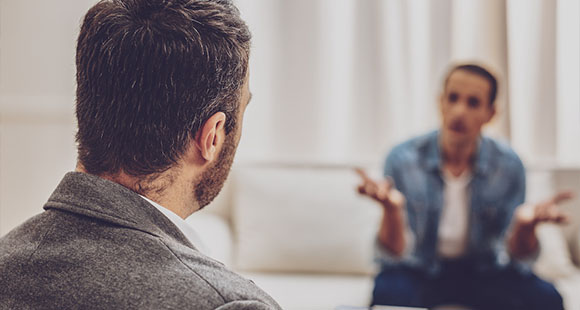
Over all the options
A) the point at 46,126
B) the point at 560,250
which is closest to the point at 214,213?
the point at 46,126

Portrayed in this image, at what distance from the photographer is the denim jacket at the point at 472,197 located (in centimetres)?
202

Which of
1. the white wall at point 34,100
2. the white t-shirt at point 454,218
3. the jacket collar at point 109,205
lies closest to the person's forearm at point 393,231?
the white t-shirt at point 454,218

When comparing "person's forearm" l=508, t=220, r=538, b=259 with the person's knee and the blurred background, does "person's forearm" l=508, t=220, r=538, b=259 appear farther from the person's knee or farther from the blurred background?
the blurred background

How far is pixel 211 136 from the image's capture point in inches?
27.9

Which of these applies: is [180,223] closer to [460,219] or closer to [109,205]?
[109,205]

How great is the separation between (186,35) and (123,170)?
0.16 meters

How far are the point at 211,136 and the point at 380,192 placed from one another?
1191 millimetres

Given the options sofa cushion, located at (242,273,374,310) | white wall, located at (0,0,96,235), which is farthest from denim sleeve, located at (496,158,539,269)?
white wall, located at (0,0,96,235)

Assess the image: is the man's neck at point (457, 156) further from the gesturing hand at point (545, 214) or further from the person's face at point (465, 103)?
the gesturing hand at point (545, 214)

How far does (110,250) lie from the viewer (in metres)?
0.58

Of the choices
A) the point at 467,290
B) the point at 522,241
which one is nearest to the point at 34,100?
the point at 467,290

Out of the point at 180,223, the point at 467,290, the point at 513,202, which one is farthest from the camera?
the point at 513,202

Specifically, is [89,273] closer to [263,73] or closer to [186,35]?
[186,35]

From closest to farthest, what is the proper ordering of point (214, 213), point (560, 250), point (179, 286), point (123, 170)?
point (179, 286), point (123, 170), point (560, 250), point (214, 213)
